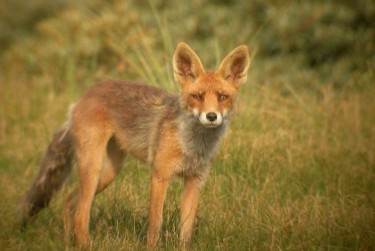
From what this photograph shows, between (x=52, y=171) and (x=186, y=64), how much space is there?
6.64 ft

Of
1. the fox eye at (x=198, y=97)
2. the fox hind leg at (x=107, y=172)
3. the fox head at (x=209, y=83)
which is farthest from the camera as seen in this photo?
the fox hind leg at (x=107, y=172)

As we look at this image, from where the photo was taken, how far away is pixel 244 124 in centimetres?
834

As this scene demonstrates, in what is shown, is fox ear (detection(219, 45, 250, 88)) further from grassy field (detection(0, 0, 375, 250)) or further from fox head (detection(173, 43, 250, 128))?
grassy field (detection(0, 0, 375, 250))

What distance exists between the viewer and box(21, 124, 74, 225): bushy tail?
684cm

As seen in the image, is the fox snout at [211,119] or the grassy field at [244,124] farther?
the grassy field at [244,124]

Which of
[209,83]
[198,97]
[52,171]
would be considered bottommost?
[52,171]

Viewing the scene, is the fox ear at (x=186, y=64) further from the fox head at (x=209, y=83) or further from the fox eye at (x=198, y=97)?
the fox eye at (x=198, y=97)

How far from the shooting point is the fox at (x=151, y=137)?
5789mm

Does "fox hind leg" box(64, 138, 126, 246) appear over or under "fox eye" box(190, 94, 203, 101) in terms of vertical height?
under

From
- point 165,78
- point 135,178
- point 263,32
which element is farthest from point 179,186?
point 263,32

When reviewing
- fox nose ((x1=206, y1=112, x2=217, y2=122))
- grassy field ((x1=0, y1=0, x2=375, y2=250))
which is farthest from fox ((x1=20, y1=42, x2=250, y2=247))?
grassy field ((x1=0, y1=0, x2=375, y2=250))

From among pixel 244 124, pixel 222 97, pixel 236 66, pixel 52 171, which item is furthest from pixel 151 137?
pixel 244 124

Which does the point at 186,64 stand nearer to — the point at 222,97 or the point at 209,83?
the point at 209,83

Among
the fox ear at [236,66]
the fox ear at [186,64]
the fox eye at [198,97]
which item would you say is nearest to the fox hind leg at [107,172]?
the fox ear at [186,64]
